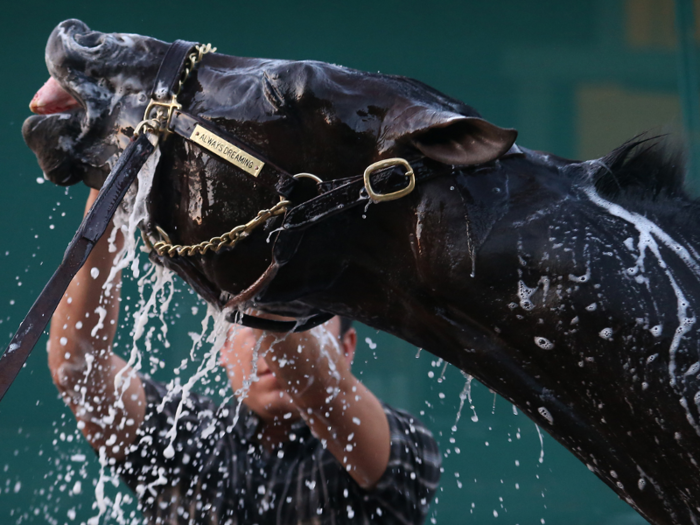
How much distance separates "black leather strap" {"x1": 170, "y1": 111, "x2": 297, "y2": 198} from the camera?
1.21m

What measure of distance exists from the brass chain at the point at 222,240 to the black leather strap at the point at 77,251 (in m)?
0.11

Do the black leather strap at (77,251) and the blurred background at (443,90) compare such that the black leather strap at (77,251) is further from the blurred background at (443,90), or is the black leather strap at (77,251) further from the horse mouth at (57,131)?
the blurred background at (443,90)

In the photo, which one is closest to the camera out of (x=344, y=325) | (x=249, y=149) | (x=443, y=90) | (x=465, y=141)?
(x=465, y=141)

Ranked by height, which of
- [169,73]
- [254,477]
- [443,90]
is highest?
[169,73]

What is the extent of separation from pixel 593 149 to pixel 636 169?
295 centimetres

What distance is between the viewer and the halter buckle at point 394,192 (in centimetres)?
114

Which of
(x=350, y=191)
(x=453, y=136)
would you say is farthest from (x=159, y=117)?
(x=453, y=136)

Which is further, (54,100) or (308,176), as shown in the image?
(54,100)

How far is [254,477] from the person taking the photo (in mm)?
2393

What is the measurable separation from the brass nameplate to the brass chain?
0.07m

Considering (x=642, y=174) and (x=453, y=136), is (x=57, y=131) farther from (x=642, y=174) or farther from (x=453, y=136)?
(x=642, y=174)

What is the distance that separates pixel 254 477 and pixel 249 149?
4.76ft

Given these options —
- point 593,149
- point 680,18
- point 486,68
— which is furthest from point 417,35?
point 680,18

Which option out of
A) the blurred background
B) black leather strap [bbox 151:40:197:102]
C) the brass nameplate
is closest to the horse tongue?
black leather strap [bbox 151:40:197:102]
